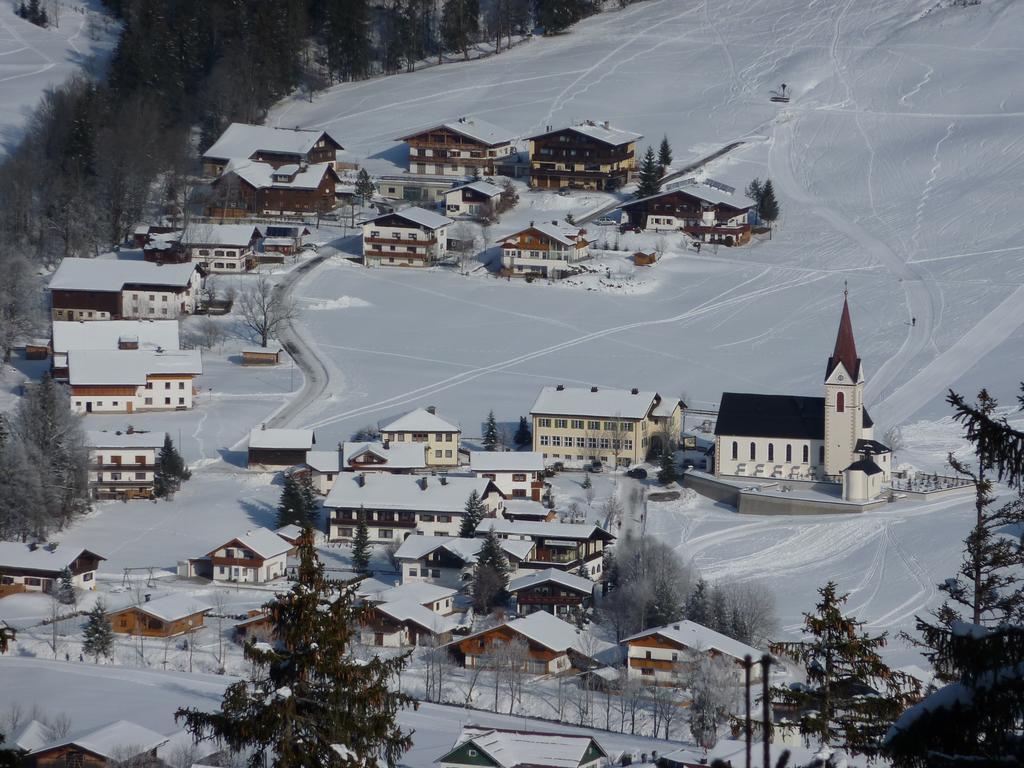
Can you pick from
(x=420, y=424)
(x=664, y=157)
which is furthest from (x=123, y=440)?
Result: (x=664, y=157)

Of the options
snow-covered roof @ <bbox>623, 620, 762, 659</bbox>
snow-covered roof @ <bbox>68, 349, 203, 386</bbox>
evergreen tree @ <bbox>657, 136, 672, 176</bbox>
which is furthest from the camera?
evergreen tree @ <bbox>657, 136, 672, 176</bbox>

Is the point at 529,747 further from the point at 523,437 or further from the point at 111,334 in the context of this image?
the point at 111,334

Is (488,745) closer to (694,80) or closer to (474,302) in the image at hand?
(474,302)

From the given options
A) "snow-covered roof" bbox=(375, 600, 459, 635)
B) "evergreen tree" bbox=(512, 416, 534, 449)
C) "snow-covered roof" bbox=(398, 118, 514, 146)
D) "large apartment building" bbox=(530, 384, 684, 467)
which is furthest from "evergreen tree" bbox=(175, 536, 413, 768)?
"snow-covered roof" bbox=(398, 118, 514, 146)

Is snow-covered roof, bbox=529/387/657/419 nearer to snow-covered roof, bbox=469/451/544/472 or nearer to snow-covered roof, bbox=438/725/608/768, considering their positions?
snow-covered roof, bbox=469/451/544/472

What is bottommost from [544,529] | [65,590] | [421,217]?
[65,590]

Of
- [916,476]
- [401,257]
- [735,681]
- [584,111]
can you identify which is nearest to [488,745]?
[735,681]
